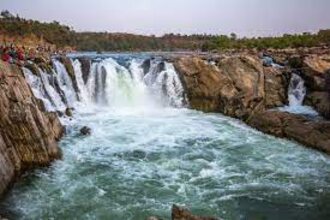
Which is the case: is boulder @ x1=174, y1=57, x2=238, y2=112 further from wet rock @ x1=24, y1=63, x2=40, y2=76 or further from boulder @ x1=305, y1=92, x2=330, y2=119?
wet rock @ x1=24, y1=63, x2=40, y2=76

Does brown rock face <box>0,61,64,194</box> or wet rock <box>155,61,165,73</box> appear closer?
brown rock face <box>0,61,64,194</box>

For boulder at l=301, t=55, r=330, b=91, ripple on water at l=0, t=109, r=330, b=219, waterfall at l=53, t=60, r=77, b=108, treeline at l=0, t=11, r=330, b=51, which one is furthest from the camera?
treeline at l=0, t=11, r=330, b=51

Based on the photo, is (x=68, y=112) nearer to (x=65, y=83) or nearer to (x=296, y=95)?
(x=65, y=83)

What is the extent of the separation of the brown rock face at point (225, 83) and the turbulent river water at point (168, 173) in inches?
53.1

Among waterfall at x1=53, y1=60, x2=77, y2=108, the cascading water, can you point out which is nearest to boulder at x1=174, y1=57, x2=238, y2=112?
the cascading water

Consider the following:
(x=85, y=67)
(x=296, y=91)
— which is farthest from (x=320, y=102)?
(x=85, y=67)

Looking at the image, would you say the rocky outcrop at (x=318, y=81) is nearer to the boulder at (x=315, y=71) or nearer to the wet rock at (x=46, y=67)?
the boulder at (x=315, y=71)

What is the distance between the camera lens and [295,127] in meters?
22.7

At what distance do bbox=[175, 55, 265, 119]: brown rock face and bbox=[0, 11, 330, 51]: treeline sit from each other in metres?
44.1

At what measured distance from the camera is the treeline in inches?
3009

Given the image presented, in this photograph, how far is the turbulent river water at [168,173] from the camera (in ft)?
44.2

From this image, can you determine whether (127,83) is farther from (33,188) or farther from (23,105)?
(33,188)

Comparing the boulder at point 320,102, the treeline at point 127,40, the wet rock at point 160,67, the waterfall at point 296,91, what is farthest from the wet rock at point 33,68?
the treeline at point 127,40

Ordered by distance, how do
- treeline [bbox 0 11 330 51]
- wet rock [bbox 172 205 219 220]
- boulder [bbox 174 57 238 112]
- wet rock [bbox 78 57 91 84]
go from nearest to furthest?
wet rock [bbox 172 205 219 220] → boulder [bbox 174 57 238 112] → wet rock [bbox 78 57 91 84] → treeline [bbox 0 11 330 51]
